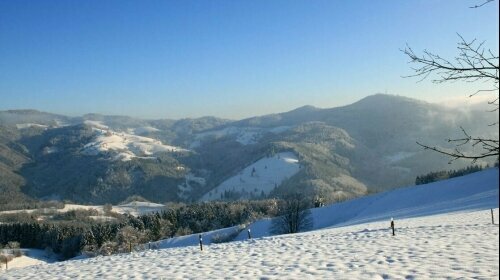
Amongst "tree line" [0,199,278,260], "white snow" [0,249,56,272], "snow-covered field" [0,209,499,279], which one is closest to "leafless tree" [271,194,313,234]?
"tree line" [0,199,278,260]

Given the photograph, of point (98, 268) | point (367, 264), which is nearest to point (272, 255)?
point (367, 264)

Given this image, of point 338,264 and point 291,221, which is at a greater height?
point 338,264

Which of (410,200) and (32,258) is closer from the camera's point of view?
(410,200)

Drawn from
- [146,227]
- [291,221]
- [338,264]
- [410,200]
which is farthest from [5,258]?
[338,264]

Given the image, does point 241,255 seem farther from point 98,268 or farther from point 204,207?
point 204,207

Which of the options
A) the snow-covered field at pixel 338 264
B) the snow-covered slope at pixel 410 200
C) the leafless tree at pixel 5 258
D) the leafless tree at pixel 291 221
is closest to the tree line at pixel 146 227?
the leafless tree at pixel 5 258

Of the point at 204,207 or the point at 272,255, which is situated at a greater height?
the point at 272,255

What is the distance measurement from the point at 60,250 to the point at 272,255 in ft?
337

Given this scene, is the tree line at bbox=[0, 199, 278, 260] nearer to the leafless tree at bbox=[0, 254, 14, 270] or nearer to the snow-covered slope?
the leafless tree at bbox=[0, 254, 14, 270]

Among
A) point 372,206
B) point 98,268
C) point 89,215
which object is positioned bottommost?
point 89,215

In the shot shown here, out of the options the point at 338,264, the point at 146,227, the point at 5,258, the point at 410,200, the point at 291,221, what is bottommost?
the point at 5,258

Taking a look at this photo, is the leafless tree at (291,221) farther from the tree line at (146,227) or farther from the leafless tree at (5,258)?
the leafless tree at (5,258)

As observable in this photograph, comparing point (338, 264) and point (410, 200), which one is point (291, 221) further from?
point (338, 264)

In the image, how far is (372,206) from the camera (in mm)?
78188
